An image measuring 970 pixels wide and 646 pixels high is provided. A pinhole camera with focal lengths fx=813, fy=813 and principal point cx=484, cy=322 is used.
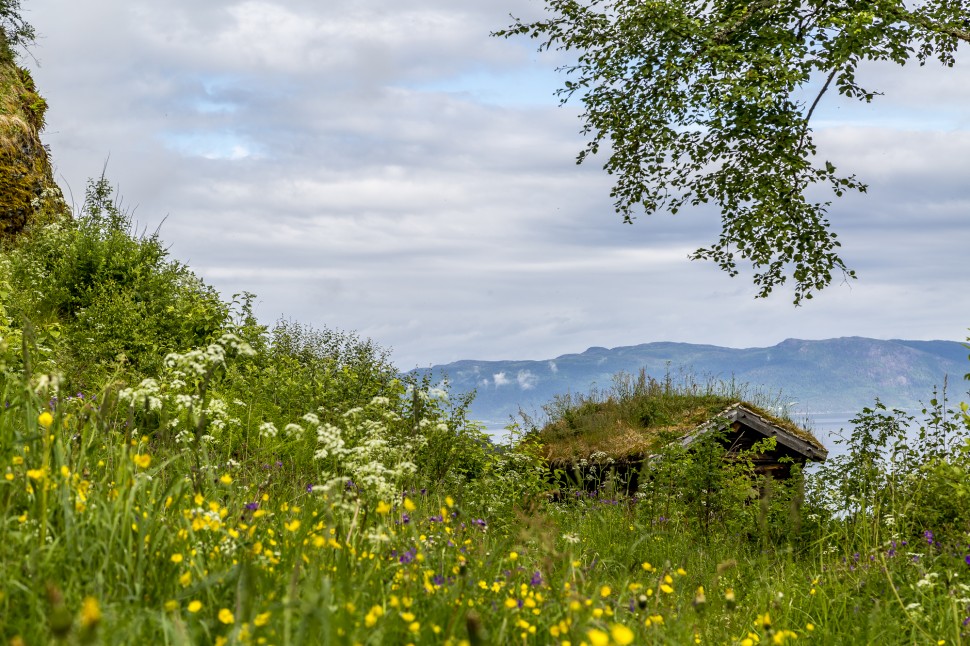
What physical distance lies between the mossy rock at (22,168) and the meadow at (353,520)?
3078mm

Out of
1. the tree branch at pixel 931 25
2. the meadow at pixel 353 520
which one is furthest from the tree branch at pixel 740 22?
the meadow at pixel 353 520

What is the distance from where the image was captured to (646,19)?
13430 mm

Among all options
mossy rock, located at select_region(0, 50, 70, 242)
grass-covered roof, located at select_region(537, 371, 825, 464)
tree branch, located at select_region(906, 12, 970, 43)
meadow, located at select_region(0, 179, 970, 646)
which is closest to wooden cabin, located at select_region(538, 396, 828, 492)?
grass-covered roof, located at select_region(537, 371, 825, 464)

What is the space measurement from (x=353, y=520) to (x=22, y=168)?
1542 centimetres

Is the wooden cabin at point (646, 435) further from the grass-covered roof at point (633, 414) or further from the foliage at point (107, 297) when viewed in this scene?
the foliage at point (107, 297)

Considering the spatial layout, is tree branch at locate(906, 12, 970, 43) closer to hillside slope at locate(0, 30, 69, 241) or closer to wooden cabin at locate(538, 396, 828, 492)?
wooden cabin at locate(538, 396, 828, 492)

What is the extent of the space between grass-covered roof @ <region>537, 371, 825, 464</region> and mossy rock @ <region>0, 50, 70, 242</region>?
10.7 m

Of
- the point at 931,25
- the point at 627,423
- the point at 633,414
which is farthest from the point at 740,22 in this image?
the point at 627,423

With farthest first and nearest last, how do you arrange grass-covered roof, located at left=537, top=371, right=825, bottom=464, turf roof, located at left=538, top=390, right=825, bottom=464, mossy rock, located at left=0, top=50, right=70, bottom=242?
mossy rock, located at left=0, top=50, right=70, bottom=242 < grass-covered roof, located at left=537, top=371, right=825, bottom=464 < turf roof, located at left=538, top=390, right=825, bottom=464

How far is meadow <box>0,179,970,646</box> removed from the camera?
295 cm

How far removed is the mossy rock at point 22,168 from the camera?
613 inches

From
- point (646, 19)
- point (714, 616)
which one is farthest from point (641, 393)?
point (714, 616)

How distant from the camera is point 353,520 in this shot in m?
3.76

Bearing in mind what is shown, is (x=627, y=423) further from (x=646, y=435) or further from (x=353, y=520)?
(x=353, y=520)
